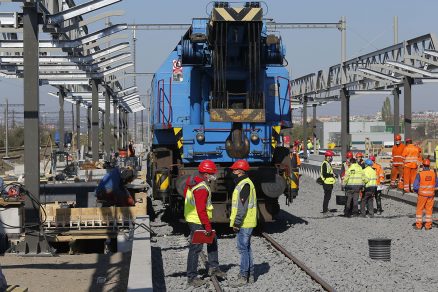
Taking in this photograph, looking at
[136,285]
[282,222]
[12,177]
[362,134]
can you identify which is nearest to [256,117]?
[282,222]

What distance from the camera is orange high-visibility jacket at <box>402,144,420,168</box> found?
2481cm

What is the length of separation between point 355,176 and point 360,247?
5.70 m

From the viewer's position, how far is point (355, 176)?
20.3 meters

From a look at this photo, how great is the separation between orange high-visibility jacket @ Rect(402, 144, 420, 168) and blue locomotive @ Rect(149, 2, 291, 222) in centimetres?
957

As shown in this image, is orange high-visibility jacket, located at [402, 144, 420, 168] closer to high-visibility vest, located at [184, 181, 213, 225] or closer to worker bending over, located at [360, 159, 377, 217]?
worker bending over, located at [360, 159, 377, 217]

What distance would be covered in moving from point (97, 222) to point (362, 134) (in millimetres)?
89241

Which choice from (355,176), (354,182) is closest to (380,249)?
(355,176)

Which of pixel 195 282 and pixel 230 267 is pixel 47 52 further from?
pixel 195 282

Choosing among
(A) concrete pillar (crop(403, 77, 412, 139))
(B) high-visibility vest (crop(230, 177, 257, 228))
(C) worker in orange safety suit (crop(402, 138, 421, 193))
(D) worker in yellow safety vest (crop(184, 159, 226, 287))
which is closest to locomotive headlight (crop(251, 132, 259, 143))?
(D) worker in yellow safety vest (crop(184, 159, 226, 287))

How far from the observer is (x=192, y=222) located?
10.8 metres

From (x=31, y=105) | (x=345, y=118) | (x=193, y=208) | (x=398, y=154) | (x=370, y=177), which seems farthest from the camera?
(x=345, y=118)

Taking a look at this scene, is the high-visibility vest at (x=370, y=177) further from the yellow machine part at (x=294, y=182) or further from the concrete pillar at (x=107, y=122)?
the concrete pillar at (x=107, y=122)

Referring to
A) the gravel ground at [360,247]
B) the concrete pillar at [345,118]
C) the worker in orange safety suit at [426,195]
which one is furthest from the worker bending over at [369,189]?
the concrete pillar at [345,118]

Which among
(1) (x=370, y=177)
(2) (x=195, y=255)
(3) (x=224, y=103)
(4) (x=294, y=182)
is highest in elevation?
(3) (x=224, y=103)
